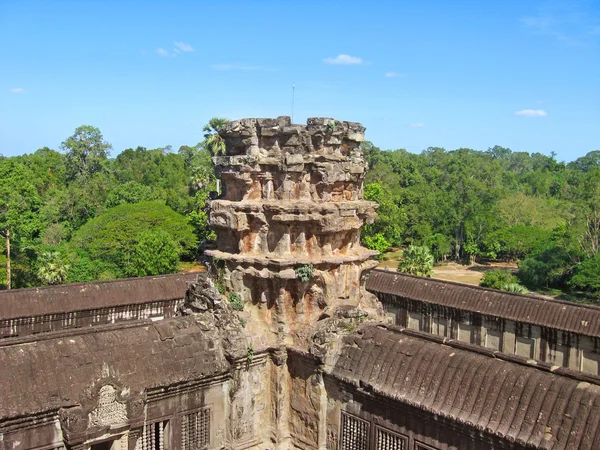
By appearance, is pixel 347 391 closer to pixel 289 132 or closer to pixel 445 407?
pixel 445 407

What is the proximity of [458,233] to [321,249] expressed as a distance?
4147 centimetres

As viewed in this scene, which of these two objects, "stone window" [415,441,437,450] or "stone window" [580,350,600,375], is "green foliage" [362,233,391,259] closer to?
"stone window" [580,350,600,375]

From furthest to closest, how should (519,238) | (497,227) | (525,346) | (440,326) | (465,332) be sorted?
(497,227) → (519,238) → (440,326) → (465,332) → (525,346)

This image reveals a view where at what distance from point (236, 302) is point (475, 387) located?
4433mm

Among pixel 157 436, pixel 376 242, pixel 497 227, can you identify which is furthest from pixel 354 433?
pixel 497 227

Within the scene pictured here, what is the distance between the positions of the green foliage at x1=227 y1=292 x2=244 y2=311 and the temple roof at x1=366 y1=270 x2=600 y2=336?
854cm

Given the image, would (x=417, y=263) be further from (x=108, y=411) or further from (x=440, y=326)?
(x=108, y=411)

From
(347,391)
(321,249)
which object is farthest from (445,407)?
(321,249)

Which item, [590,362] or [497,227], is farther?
[497,227]

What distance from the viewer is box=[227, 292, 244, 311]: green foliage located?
10.2 m

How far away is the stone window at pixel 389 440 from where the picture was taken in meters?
8.37

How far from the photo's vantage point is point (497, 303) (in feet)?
52.1

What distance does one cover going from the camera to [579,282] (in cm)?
3209

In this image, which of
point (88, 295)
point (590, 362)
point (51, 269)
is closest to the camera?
point (590, 362)
